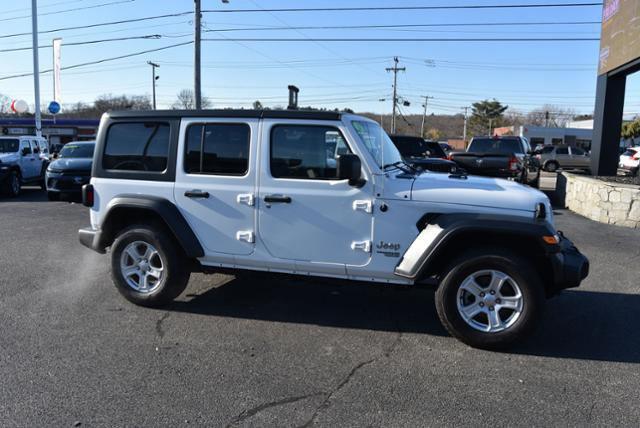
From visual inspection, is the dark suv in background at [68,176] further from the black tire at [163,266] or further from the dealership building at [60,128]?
the dealership building at [60,128]

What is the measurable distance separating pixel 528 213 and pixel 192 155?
9.90 ft

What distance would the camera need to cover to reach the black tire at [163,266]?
4.97m

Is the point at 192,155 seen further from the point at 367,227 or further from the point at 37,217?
the point at 37,217

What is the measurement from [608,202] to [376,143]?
7.90m

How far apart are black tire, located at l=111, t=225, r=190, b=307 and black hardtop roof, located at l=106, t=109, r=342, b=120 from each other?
1.11 m

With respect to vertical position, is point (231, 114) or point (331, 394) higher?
point (231, 114)

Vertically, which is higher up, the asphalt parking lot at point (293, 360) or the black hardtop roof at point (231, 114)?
the black hardtop roof at point (231, 114)

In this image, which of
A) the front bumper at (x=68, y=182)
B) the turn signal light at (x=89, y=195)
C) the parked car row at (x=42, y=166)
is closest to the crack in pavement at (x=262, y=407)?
the turn signal light at (x=89, y=195)

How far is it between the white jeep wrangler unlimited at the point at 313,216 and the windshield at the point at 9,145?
1296 cm

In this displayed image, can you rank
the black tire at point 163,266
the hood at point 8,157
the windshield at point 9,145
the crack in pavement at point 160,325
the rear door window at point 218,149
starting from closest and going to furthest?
1. the crack in pavement at point 160,325
2. the rear door window at point 218,149
3. the black tire at point 163,266
4. the hood at point 8,157
5. the windshield at point 9,145

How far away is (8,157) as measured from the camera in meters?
14.8

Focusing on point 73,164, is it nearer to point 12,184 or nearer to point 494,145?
point 12,184

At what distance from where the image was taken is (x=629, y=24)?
12133mm

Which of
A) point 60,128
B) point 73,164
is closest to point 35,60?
point 73,164
